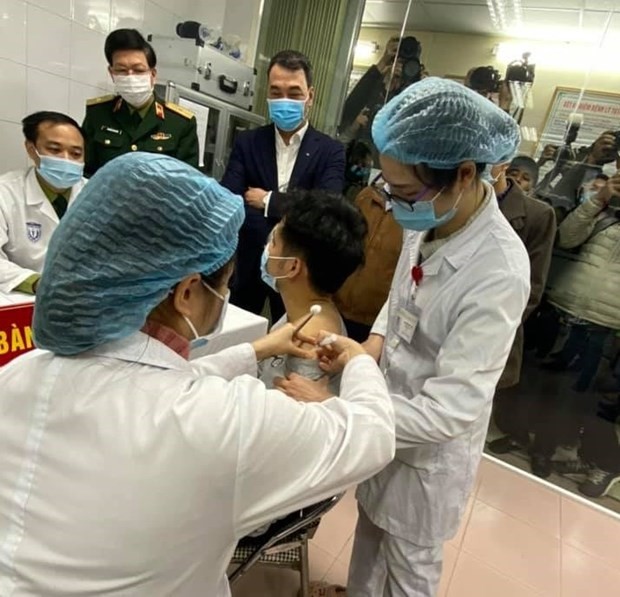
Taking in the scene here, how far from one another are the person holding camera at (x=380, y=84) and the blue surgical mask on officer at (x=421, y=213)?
6.55 ft

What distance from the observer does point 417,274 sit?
1.08 metres

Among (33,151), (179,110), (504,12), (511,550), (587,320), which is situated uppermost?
(504,12)

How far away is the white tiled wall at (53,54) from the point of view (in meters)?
2.14

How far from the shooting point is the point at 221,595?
32.3 inches

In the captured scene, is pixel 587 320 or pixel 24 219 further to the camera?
pixel 587 320

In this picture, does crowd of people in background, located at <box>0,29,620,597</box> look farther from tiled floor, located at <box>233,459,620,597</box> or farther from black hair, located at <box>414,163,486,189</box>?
tiled floor, located at <box>233,459,620,597</box>

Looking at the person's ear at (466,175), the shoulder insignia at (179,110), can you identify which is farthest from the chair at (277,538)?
the shoulder insignia at (179,110)

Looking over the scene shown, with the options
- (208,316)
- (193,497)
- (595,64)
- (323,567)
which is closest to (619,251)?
(595,64)

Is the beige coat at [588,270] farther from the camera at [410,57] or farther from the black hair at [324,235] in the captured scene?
the black hair at [324,235]

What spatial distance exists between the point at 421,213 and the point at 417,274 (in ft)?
0.53

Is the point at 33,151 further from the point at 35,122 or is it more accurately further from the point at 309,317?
the point at 309,317

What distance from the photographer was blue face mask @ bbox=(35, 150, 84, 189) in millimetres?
1687

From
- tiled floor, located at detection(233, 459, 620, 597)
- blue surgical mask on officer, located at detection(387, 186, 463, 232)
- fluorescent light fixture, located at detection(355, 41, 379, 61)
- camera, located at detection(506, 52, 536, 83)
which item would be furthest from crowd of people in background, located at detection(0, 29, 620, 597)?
camera, located at detection(506, 52, 536, 83)

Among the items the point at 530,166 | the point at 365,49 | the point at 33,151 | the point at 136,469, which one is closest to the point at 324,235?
the point at 136,469
